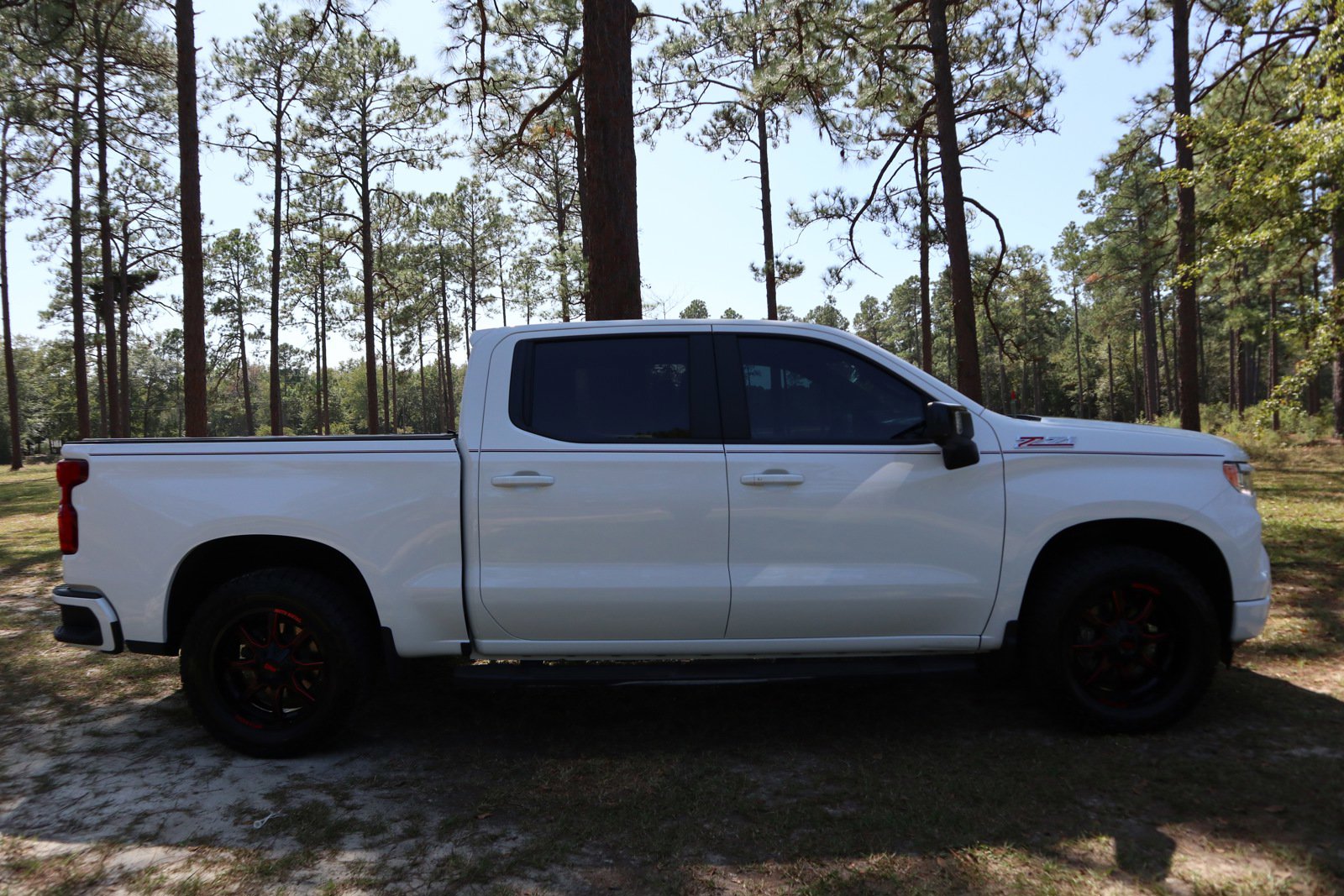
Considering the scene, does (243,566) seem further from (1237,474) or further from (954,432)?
(1237,474)

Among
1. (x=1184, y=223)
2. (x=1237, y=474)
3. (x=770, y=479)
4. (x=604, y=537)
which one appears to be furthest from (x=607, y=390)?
(x=1184, y=223)

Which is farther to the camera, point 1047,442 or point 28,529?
point 28,529

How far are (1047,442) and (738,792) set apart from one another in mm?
2125

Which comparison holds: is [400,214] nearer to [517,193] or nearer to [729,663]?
[517,193]

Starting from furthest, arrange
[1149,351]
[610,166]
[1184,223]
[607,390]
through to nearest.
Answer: [1149,351] → [1184,223] → [610,166] → [607,390]

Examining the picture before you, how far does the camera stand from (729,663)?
3871 mm

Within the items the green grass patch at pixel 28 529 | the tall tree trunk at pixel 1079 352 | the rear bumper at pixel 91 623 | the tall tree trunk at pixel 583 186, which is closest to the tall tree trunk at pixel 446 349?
the green grass patch at pixel 28 529

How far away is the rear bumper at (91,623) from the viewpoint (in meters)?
3.89

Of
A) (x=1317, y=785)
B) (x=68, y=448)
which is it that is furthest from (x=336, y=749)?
(x=1317, y=785)

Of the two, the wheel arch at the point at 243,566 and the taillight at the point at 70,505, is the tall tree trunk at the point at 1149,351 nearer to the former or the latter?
the wheel arch at the point at 243,566

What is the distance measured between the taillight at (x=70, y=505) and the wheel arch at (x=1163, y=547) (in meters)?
4.44

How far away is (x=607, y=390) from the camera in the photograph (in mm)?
4008

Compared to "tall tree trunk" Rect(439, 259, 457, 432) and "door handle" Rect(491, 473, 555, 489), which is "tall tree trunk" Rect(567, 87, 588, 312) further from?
"tall tree trunk" Rect(439, 259, 457, 432)

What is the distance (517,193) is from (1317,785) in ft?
89.1
